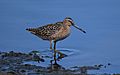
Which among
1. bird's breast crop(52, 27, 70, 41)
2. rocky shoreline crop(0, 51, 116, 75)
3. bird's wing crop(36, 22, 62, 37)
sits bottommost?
rocky shoreline crop(0, 51, 116, 75)

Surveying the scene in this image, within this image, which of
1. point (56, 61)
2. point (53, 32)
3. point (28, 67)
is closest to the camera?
point (28, 67)

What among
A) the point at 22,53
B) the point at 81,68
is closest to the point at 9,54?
the point at 22,53

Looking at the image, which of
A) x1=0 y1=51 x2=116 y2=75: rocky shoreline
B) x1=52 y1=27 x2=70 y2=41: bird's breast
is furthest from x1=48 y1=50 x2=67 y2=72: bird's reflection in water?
x1=52 y1=27 x2=70 y2=41: bird's breast

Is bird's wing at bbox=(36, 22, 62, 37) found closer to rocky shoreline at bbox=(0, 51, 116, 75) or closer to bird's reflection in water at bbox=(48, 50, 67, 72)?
bird's reflection in water at bbox=(48, 50, 67, 72)

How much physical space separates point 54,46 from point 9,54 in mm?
1832

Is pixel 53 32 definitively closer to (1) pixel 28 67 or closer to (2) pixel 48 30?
(2) pixel 48 30

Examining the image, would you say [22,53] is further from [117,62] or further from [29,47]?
[117,62]

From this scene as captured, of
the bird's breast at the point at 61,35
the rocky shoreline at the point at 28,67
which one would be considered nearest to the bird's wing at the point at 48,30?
the bird's breast at the point at 61,35

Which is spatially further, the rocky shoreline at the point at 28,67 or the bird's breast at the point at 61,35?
the bird's breast at the point at 61,35

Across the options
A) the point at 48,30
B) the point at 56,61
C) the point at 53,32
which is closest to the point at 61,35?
the point at 53,32

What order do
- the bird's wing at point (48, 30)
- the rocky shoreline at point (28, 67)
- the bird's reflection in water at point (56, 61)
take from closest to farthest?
the rocky shoreline at point (28, 67)
the bird's reflection in water at point (56, 61)
the bird's wing at point (48, 30)

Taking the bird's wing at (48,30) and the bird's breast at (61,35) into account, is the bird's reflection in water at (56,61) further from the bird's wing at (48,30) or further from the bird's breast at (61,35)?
the bird's wing at (48,30)

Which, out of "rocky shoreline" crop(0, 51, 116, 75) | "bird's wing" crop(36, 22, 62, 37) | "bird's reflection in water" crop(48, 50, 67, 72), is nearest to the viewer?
"rocky shoreline" crop(0, 51, 116, 75)

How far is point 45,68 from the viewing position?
12.4 m
